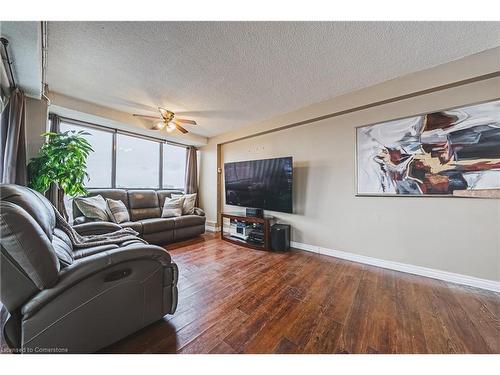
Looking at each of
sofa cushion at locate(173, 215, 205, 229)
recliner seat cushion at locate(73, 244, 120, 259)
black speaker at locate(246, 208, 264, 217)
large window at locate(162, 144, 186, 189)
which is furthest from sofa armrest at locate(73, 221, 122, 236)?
large window at locate(162, 144, 186, 189)

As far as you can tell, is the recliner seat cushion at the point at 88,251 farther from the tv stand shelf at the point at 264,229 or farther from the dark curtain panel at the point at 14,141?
the tv stand shelf at the point at 264,229

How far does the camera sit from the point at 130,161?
3.88 metres

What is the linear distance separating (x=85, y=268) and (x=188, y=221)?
2636 millimetres

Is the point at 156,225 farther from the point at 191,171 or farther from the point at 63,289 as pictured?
the point at 63,289

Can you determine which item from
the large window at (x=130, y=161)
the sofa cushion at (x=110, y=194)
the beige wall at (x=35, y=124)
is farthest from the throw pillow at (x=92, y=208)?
the beige wall at (x=35, y=124)

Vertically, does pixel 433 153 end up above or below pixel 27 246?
above

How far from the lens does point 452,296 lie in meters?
1.71

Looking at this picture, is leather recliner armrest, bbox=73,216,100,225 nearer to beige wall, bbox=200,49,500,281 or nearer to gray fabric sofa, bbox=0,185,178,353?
gray fabric sofa, bbox=0,185,178,353

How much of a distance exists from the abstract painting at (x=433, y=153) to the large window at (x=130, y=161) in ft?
13.2

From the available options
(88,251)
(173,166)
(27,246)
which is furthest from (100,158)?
(27,246)
